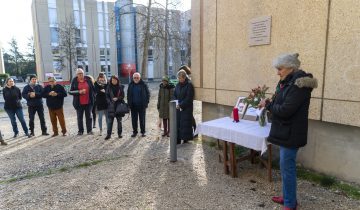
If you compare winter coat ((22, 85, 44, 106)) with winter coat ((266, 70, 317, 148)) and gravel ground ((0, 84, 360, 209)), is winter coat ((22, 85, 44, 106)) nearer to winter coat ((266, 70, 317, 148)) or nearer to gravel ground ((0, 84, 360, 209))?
gravel ground ((0, 84, 360, 209))

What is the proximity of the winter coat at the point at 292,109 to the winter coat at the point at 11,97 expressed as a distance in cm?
696

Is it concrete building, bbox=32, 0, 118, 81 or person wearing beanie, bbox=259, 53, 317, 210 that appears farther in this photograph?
concrete building, bbox=32, 0, 118, 81

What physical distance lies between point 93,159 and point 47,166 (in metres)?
0.80

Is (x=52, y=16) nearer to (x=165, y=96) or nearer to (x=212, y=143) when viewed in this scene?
(x=165, y=96)

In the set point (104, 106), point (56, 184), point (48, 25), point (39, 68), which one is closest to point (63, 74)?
point (39, 68)

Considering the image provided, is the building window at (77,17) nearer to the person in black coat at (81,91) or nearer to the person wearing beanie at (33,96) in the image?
the person wearing beanie at (33,96)

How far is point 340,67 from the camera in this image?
138 inches

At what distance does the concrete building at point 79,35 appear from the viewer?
38.6 meters

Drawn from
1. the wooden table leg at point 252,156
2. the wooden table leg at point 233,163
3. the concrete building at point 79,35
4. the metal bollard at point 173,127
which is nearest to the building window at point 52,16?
the concrete building at point 79,35

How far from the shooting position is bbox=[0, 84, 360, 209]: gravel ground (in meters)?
3.29

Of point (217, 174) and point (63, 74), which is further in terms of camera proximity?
point (63, 74)

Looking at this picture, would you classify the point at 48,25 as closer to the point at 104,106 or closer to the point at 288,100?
the point at 104,106

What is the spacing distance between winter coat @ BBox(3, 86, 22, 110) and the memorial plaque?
20.6ft

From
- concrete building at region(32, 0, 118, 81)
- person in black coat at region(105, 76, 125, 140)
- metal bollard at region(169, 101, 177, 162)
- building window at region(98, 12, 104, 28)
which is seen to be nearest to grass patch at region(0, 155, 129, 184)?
metal bollard at region(169, 101, 177, 162)
